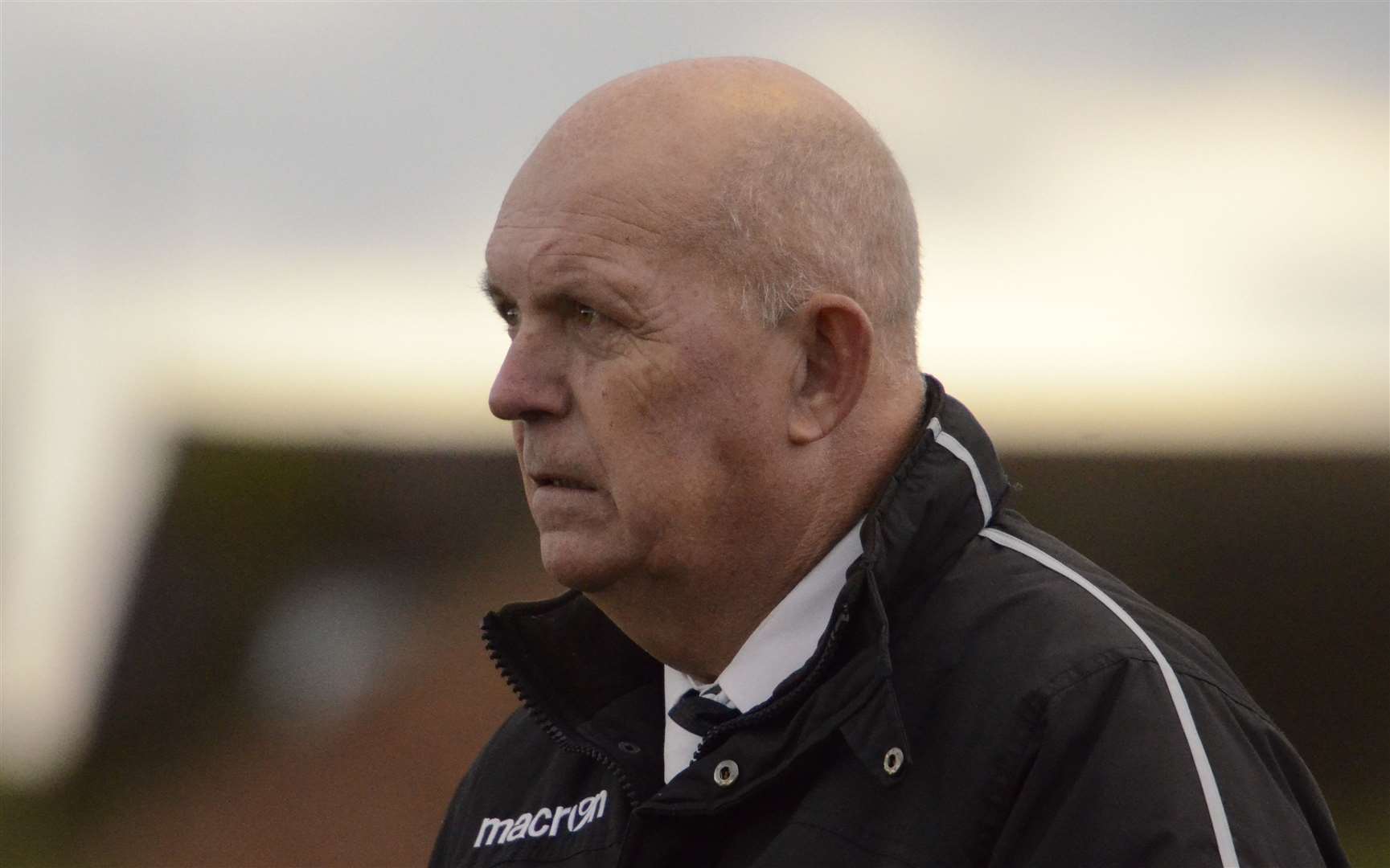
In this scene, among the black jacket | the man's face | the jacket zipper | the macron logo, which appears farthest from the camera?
the macron logo

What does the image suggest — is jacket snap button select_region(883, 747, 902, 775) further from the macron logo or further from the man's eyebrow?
the man's eyebrow

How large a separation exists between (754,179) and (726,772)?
0.78 meters

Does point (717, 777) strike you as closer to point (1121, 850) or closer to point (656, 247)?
point (1121, 850)

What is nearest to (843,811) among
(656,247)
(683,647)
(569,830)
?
(683,647)

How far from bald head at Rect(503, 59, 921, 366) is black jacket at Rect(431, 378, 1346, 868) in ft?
0.80

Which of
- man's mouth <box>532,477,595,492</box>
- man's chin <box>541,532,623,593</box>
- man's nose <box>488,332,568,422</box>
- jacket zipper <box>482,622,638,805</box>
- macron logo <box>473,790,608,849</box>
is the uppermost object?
man's nose <box>488,332,568,422</box>

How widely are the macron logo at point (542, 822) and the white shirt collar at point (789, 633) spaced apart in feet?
0.97

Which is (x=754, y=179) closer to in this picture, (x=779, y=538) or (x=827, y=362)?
(x=827, y=362)

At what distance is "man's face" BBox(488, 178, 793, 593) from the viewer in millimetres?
1882

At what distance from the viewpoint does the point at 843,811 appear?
5.41ft

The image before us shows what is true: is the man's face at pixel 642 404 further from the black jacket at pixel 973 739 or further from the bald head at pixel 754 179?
the black jacket at pixel 973 739

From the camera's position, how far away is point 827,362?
6.34 ft

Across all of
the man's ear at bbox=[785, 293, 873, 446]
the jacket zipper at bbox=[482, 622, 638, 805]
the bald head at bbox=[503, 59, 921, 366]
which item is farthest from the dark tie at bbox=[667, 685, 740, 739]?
the bald head at bbox=[503, 59, 921, 366]

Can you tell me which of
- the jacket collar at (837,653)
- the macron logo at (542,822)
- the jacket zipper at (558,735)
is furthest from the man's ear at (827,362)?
the macron logo at (542,822)
